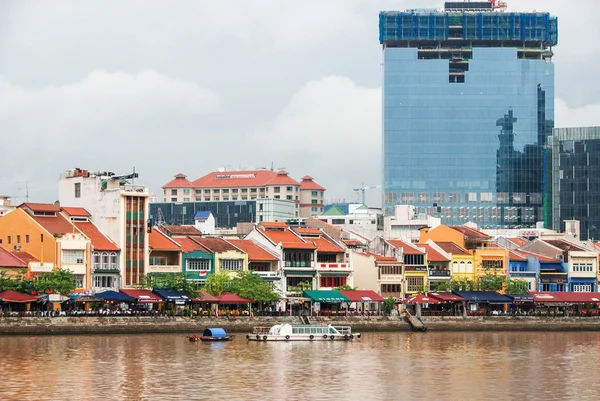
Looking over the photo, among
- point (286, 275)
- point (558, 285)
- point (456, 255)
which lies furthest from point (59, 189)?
point (558, 285)

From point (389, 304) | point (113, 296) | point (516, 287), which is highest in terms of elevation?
point (516, 287)

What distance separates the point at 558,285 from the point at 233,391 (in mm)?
112093

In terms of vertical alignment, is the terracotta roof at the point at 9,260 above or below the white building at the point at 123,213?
below

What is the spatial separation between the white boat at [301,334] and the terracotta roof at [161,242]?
75.6 ft

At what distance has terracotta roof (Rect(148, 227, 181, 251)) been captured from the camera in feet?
520

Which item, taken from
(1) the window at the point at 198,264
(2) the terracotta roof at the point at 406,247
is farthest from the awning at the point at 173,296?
(2) the terracotta roof at the point at 406,247

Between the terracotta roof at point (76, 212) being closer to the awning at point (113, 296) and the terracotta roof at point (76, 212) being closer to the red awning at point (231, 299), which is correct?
the awning at point (113, 296)

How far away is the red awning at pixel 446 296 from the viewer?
166500mm

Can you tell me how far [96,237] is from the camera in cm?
15400

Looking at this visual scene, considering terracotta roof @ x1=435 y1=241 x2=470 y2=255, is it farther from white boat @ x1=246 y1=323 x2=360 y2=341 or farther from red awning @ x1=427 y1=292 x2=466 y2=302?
white boat @ x1=246 y1=323 x2=360 y2=341

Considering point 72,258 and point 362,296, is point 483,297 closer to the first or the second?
point 362,296

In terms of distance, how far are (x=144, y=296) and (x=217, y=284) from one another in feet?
38.0

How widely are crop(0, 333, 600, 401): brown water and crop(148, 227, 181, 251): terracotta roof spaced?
2338 centimetres

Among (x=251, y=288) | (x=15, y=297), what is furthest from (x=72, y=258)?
(x=251, y=288)
